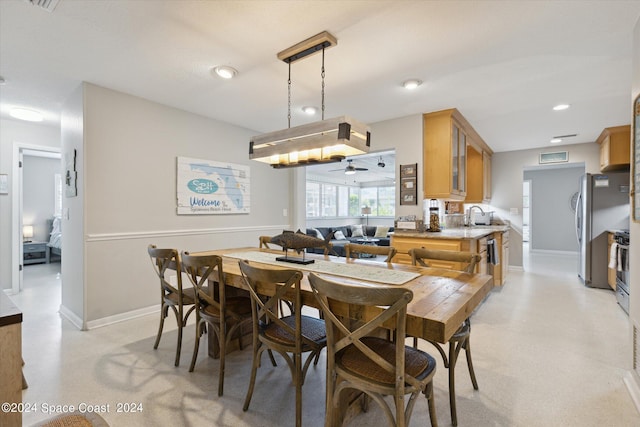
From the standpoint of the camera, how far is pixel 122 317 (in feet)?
10.4

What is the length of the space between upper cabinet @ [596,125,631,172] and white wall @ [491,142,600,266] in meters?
0.99

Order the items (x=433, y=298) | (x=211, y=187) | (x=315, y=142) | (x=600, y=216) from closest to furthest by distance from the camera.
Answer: (x=433, y=298), (x=315, y=142), (x=211, y=187), (x=600, y=216)

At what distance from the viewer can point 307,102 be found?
3449 mm

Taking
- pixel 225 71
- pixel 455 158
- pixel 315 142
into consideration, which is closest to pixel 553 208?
pixel 455 158

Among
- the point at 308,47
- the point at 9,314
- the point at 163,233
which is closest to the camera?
the point at 9,314

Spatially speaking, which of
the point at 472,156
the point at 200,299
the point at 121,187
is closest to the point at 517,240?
the point at 472,156

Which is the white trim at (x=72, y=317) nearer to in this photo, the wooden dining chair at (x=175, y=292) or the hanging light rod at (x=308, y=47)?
the wooden dining chair at (x=175, y=292)

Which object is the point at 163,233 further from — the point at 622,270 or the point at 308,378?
the point at 622,270

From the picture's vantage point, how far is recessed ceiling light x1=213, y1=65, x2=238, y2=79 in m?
2.62

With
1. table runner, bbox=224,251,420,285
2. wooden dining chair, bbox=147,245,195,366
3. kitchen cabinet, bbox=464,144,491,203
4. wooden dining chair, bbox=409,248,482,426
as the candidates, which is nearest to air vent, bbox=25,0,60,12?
wooden dining chair, bbox=147,245,195,366

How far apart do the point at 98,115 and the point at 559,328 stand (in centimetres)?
505

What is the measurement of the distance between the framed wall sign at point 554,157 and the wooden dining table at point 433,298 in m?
5.39

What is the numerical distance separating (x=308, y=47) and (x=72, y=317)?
3.52 meters

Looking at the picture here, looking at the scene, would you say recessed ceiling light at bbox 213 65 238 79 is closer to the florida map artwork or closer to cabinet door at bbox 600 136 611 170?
the florida map artwork
